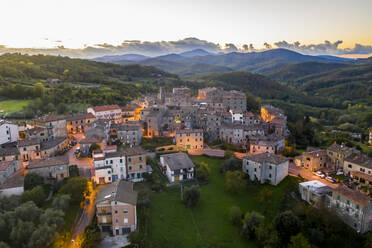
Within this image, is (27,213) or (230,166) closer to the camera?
(27,213)

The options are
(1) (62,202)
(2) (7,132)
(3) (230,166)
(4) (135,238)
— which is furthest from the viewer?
(2) (7,132)

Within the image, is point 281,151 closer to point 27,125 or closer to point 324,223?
point 324,223

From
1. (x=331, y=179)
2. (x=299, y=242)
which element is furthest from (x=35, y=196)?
(x=331, y=179)

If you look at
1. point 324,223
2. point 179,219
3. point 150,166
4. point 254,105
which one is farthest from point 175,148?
point 254,105

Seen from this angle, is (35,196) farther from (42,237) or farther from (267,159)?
(267,159)

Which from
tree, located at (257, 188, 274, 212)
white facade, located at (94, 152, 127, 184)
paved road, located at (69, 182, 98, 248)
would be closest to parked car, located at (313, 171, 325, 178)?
tree, located at (257, 188, 274, 212)

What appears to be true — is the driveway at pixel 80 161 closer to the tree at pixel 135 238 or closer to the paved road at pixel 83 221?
the paved road at pixel 83 221
